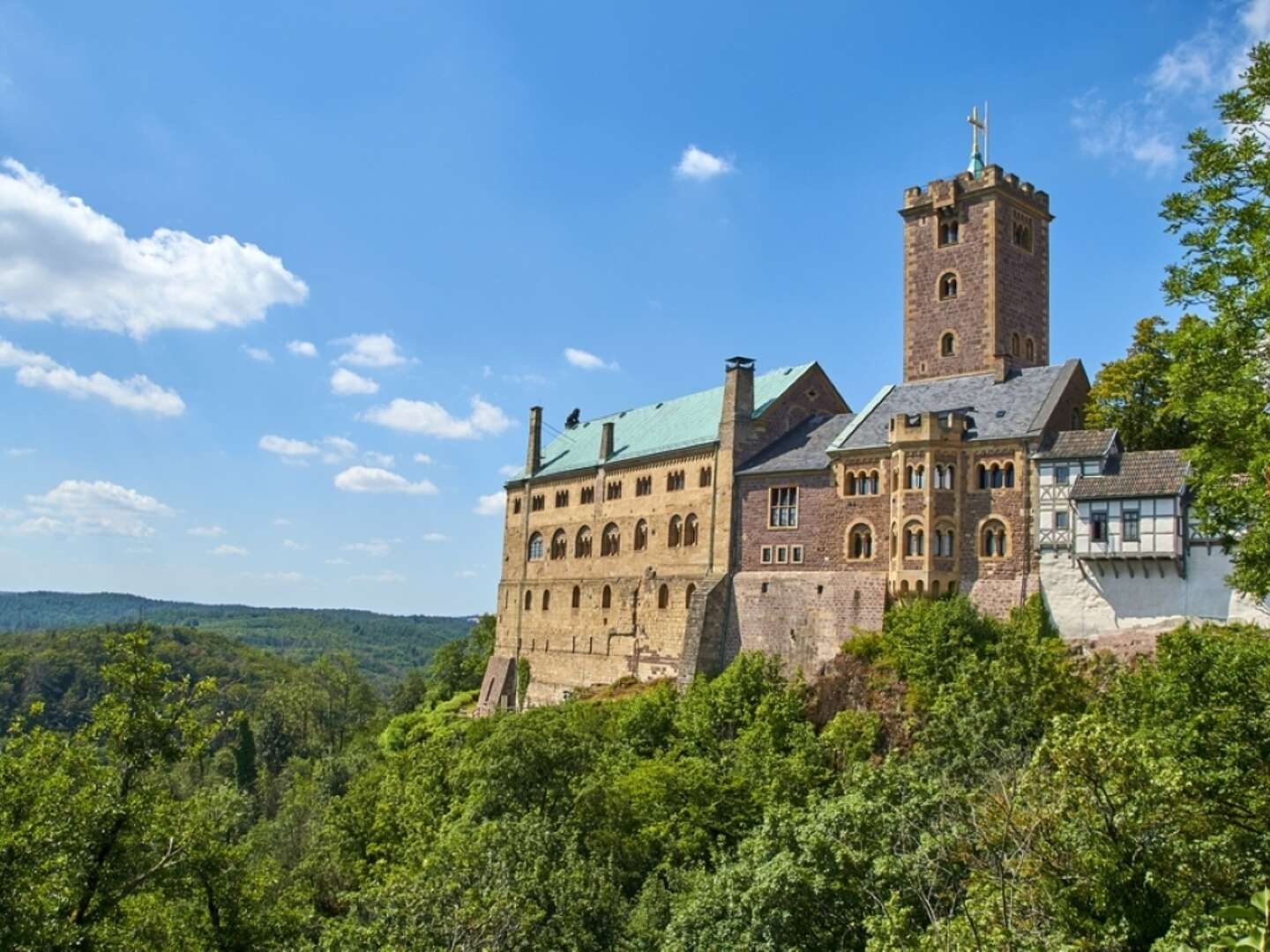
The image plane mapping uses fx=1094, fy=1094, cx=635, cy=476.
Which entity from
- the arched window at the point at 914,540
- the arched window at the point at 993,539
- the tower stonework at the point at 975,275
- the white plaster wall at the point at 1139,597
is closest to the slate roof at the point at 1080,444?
the arched window at the point at 993,539

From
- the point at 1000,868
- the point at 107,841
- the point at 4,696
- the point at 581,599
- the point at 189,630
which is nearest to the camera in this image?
the point at 107,841

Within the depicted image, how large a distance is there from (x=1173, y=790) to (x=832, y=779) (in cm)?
2114

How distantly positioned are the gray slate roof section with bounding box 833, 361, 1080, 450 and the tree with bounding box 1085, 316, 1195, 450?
7.24ft

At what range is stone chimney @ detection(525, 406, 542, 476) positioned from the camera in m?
69.4

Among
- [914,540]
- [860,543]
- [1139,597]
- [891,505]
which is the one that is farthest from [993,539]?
[860,543]

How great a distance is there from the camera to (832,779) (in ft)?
128

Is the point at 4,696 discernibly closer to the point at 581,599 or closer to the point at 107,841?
the point at 581,599

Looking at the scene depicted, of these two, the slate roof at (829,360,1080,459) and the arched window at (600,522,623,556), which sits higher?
the slate roof at (829,360,1080,459)

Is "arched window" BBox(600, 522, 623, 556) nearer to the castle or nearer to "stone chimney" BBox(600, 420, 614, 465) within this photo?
the castle

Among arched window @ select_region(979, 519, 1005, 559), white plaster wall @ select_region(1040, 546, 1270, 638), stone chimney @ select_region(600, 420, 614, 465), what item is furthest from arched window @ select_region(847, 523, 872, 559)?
stone chimney @ select_region(600, 420, 614, 465)

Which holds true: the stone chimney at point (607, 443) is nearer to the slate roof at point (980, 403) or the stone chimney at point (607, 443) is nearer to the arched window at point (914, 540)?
the slate roof at point (980, 403)

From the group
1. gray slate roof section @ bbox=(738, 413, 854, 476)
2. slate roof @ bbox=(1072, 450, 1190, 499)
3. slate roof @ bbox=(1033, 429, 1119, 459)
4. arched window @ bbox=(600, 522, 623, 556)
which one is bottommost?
arched window @ bbox=(600, 522, 623, 556)

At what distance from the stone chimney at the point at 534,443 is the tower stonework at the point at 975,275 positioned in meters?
26.5

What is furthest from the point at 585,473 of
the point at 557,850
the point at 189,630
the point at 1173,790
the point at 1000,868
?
the point at 189,630
